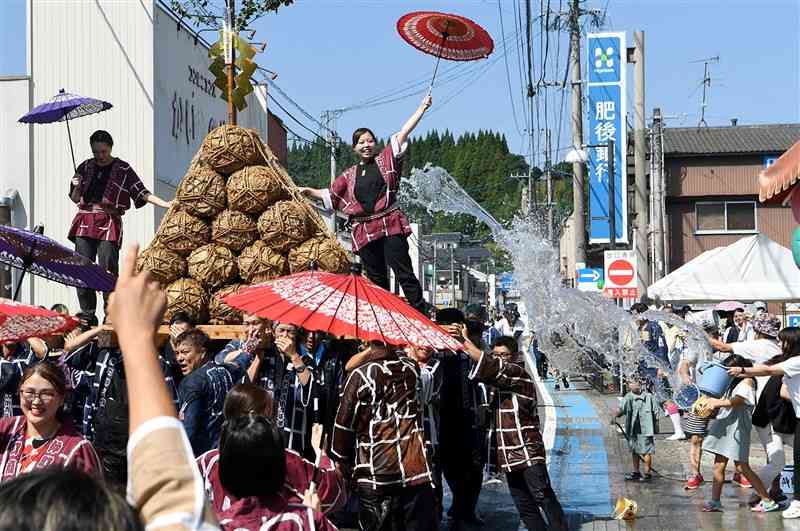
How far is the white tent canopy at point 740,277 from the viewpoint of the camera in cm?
2155

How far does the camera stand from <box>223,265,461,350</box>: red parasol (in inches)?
239

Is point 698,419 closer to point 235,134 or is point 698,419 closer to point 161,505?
point 235,134

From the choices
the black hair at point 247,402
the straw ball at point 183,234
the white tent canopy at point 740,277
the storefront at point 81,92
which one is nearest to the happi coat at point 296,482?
the black hair at point 247,402

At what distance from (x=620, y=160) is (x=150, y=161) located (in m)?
14.3

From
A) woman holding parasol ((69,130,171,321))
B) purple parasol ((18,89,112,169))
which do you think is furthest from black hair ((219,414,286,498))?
purple parasol ((18,89,112,169))

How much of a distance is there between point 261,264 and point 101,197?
6.45 feet

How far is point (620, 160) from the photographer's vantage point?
3084 centimetres

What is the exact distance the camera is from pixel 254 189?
920 centimetres

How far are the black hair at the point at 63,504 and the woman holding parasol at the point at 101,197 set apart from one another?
8.39m

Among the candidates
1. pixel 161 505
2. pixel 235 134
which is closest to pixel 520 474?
pixel 235 134

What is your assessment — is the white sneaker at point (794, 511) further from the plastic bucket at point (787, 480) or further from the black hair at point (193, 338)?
the black hair at point (193, 338)

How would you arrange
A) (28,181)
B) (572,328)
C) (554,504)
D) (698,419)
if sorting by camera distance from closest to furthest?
(554,504) < (698,419) < (28,181) < (572,328)

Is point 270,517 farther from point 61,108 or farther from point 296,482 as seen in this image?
point 61,108

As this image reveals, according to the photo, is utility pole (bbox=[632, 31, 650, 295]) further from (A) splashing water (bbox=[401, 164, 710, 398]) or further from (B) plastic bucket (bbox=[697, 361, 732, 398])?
(B) plastic bucket (bbox=[697, 361, 732, 398])
